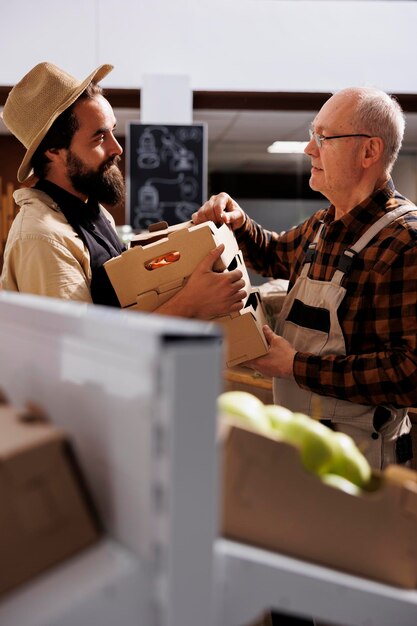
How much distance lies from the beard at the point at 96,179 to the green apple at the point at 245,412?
55.6 inches

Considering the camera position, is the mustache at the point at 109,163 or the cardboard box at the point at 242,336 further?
the mustache at the point at 109,163

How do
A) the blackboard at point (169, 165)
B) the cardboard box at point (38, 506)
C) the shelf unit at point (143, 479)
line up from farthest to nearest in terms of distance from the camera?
1. the blackboard at point (169, 165)
2. the cardboard box at point (38, 506)
3. the shelf unit at point (143, 479)

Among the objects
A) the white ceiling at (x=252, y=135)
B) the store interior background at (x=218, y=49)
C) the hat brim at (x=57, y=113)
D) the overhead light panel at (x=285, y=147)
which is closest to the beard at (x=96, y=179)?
the hat brim at (x=57, y=113)

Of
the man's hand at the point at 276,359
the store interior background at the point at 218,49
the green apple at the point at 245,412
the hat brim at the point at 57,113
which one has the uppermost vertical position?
the store interior background at the point at 218,49

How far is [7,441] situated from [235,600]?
34 centimetres

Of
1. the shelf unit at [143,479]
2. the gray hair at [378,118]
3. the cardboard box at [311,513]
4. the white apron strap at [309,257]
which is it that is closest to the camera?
the shelf unit at [143,479]

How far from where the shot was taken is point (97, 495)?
0.91 metres

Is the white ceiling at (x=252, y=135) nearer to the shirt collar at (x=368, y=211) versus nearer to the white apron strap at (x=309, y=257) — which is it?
the white apron strap at (x=309, y=257)

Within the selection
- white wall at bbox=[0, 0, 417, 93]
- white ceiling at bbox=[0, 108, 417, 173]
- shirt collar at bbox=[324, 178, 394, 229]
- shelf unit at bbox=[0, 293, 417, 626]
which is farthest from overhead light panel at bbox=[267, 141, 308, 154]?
shelf unit at bbox=[0, 293, 417, 626]

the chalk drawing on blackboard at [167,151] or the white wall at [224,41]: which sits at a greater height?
the white wall at [224,41]

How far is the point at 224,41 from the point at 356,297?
5016 millimetres

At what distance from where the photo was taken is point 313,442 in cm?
107

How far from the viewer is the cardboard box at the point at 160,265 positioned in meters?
2.02

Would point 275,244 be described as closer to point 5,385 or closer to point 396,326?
point 396,326
